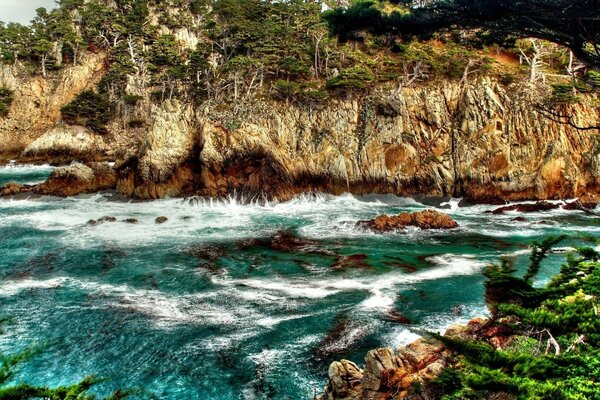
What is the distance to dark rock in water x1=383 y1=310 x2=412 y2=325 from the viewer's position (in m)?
12.9

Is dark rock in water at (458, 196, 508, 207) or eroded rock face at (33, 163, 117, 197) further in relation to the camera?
eroded rock face at (33, 163, 117, 197)

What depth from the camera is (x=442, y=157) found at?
3328 cm

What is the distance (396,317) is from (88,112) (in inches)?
2077

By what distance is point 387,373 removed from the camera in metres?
6.99

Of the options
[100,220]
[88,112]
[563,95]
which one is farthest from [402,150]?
[88,112]

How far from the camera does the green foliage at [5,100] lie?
56.3 meters

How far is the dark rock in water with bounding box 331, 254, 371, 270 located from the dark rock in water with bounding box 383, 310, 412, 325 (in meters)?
5.08

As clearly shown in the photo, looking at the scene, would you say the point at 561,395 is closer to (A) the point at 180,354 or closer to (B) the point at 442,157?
(A) the point at 180,354

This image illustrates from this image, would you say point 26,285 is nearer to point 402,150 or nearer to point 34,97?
point 402,150

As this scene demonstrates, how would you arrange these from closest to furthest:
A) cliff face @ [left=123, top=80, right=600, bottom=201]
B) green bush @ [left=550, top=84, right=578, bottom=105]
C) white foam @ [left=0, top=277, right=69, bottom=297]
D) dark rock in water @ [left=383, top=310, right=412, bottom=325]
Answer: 1. dark rock in water @ [left=383, top=310, right=412, bottom=325]
2. white foam @ [left=0, top=277, right=69, bottom=297]
3. cliff face @ [left=123, top=80, right=600, bottom=201]
4. green bush @ [left=550, top=84, right=578, bottom=105]

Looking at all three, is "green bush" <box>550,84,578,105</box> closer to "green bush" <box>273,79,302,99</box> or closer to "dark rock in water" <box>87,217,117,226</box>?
"green bush" <box>273,79,302,99</box>

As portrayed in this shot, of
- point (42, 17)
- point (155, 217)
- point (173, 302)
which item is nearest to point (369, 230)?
point (173, 302)

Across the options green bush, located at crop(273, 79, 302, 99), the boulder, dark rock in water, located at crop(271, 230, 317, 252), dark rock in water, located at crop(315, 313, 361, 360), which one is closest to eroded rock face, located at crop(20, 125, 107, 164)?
green bush, located at crop(273, 79, 302, 99)

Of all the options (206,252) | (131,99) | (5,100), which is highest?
(5,100)
